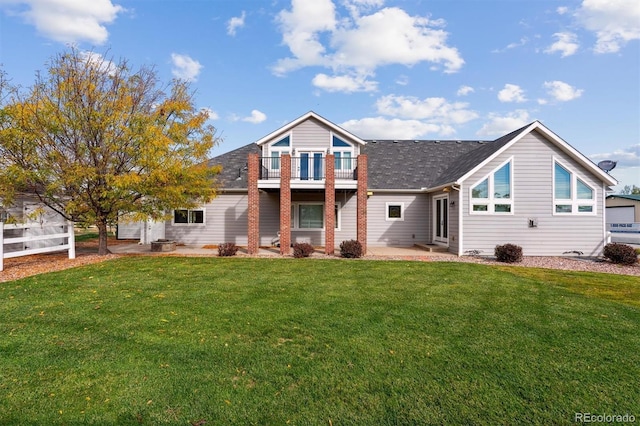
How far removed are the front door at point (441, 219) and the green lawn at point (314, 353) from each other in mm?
7714

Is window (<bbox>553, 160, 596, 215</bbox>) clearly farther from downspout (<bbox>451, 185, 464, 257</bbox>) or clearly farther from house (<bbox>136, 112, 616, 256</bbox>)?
downspout (<bbox>451, 185, 464, 257</bbox>)

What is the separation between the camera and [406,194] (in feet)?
57.3

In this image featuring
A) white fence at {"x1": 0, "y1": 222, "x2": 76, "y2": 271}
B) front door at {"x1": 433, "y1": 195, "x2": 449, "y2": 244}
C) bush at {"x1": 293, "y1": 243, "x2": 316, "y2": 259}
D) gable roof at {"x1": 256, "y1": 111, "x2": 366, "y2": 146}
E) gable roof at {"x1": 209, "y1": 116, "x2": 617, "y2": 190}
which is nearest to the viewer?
white fence at {"x1": 0, "y1": 222, "x2": 76, "y2": 271}

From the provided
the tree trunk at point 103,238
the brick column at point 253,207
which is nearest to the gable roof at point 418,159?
the brick column at point 253,207

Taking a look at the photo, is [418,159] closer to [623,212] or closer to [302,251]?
[302,251]

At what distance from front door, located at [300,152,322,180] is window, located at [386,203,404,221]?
13.9 feet

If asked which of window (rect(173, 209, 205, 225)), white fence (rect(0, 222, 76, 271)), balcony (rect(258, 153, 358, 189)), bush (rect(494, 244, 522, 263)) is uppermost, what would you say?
balcony (rect(258, 153, 358, 189))

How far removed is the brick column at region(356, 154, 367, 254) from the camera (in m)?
13.7

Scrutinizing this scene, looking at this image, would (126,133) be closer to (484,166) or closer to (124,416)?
(124,416)

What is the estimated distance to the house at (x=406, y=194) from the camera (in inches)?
539

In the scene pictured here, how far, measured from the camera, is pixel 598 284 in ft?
27.3

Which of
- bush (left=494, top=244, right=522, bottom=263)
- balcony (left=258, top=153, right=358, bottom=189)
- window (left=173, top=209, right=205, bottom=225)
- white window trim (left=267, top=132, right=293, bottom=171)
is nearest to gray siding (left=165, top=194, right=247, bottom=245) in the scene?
window (left=173, top=209, right=205, bottom=225)

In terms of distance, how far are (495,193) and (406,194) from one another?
461 centimetres

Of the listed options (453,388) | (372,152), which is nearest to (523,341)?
(453,388)
